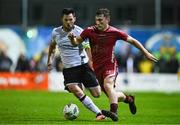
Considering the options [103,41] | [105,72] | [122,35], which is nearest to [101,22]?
[103,41]

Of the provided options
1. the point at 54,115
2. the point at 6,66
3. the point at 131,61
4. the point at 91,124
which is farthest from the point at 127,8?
the point at 91,124

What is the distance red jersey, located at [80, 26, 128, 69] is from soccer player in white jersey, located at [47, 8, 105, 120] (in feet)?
1.65

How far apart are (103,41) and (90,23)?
24.5 meters

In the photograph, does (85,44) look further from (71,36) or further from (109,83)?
(109,83)

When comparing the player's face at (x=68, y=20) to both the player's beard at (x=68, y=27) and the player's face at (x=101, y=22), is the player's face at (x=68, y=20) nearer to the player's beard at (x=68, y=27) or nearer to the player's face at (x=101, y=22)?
the player's beard at (x=68, y=27)

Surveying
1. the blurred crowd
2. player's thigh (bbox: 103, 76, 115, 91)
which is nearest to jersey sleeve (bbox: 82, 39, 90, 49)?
player's thigh (bbox: 103, 76, 115, 91)

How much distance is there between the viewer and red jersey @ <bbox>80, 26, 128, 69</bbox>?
16391mm

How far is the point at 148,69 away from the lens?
122ft

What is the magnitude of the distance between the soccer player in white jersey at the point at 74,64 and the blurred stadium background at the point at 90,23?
664 inches

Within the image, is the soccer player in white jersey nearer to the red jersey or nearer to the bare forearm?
the red jersey

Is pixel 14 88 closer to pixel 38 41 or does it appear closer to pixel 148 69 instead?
pixel 38 41

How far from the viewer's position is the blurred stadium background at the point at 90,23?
112 ft

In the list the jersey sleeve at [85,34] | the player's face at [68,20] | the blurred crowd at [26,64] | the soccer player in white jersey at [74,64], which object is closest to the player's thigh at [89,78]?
the soccer player in white jersey at [74,64]

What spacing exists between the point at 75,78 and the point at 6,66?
20.0 m
